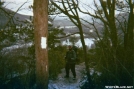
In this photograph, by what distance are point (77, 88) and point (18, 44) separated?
2.50 meters

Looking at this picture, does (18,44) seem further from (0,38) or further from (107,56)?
(107,56)

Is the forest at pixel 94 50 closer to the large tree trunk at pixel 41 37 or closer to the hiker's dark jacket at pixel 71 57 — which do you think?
the large tree trunk at pixel 41 37

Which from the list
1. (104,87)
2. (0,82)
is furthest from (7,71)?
(104,87)

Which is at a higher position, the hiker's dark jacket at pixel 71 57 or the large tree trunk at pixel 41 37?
the large tree trunk at pixel 41 37

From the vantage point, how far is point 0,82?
565 cm

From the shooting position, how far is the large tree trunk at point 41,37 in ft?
15.3

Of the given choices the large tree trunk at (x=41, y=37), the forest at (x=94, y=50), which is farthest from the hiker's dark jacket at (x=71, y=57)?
the large tree trunk at (x=41, y=37)

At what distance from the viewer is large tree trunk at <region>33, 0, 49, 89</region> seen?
15.3 feet

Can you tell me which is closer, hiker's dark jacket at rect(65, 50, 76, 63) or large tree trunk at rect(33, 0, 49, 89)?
large tree trunk at rect(33, 0, 49, 89)

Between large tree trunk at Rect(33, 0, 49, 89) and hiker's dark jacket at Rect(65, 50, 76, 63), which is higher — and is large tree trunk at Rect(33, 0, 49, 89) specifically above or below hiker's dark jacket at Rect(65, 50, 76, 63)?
above

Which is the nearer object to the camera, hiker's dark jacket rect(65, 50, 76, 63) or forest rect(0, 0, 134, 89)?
forest rect(0, 0, 134, 89)

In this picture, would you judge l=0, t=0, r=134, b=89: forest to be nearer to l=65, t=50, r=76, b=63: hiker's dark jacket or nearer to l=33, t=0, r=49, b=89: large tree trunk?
l=33, t=0, r=49, b=89: large tree trunk

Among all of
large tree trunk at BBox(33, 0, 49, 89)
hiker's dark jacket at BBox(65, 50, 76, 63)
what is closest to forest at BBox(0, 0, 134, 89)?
large tree trunk at BBox(33, 0, 49, 89)

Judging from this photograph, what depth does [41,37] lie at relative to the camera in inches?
184
